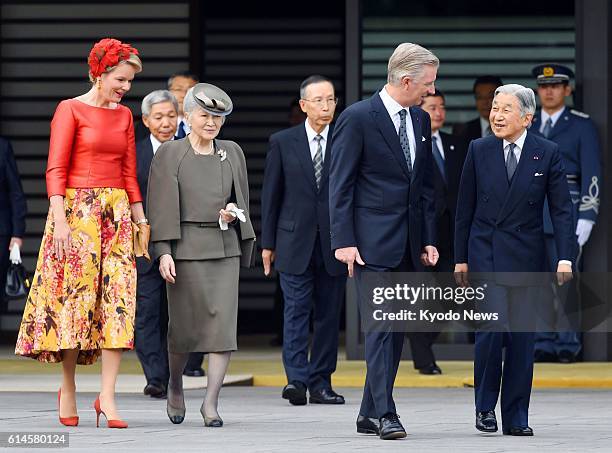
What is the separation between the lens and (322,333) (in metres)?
10.5

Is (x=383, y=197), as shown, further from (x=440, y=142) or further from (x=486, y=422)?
(x=440, y=142)

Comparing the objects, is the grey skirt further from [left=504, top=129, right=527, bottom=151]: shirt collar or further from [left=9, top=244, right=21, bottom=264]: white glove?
[left=9, top=244, right=21, bottom=264]: white glove

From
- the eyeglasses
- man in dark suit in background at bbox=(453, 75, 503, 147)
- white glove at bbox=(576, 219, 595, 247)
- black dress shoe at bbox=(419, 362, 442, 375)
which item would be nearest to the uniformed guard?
white glove at bbox=(576, 219, 595, 247)

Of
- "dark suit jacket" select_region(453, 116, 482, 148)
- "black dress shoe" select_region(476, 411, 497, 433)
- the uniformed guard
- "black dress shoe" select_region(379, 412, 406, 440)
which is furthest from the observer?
"dark suit jacket" select_region(453, 116, 482, 148)

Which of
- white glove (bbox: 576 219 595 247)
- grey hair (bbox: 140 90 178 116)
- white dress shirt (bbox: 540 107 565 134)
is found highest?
grey hair (bbox: 140 90 178 116)

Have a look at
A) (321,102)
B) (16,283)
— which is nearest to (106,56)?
(321,102)

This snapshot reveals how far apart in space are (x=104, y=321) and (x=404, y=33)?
551 centimetres

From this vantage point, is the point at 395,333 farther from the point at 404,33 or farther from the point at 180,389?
the point at 404,33

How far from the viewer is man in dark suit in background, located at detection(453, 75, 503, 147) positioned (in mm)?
13078

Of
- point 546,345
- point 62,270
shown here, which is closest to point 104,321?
point 62,270

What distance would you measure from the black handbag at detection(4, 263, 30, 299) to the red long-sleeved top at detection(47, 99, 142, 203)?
320 centimetres

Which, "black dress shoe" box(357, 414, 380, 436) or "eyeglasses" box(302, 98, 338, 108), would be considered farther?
"eyeglasses" box(302, 98, 338, 108)

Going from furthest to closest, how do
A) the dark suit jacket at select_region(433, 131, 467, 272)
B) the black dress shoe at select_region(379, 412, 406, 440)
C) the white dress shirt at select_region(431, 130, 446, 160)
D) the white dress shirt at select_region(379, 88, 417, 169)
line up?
the white dress shirt at select_region(431, 130, 446, 160) → the dark suit jacket at select_region(433, 131, 467, 272) → the white dress shirt at select_region(379, 88, 417, 169) → the black dress shoe at select_region(379, 412, 406, 440)

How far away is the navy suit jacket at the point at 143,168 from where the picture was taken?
426 inches
